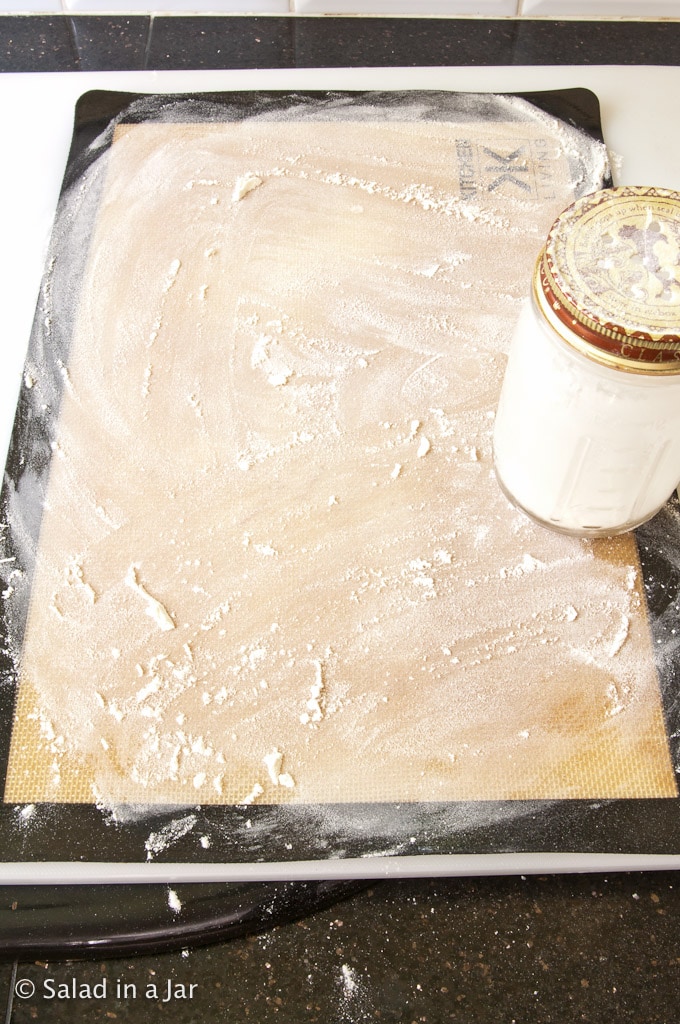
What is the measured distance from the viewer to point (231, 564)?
631 mm

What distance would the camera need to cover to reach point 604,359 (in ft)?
1.56

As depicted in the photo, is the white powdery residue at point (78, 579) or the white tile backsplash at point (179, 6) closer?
the white powdery residue at point (78, 579)

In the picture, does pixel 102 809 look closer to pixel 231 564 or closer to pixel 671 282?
pixel 231 564

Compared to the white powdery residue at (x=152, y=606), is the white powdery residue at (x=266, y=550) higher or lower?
higher

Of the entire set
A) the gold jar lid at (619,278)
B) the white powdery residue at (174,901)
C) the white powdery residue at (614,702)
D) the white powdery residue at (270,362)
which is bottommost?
the white powdery residue at (174,901)

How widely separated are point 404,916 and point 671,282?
406mm

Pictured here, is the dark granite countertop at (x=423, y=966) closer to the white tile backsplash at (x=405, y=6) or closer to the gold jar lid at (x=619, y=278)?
the gold jar lid at (x=619, y=278)

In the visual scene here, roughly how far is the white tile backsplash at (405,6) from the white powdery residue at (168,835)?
85 cm

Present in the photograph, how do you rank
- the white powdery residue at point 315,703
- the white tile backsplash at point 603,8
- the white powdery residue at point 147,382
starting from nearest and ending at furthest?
1. the white powdery residue at point 315,703
2. the white powdery residue at point 147,382
3. the white tile backsplash at point 603,8

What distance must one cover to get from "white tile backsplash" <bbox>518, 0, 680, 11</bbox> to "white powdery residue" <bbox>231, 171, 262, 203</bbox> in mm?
407

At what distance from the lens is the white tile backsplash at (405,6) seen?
0.96 metres

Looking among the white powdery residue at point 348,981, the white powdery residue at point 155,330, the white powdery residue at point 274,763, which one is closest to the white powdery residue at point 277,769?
the white powdery residue at point 274,763

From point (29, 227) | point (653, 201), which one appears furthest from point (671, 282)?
point (29, 227)

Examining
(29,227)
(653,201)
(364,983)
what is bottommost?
(364,983)
